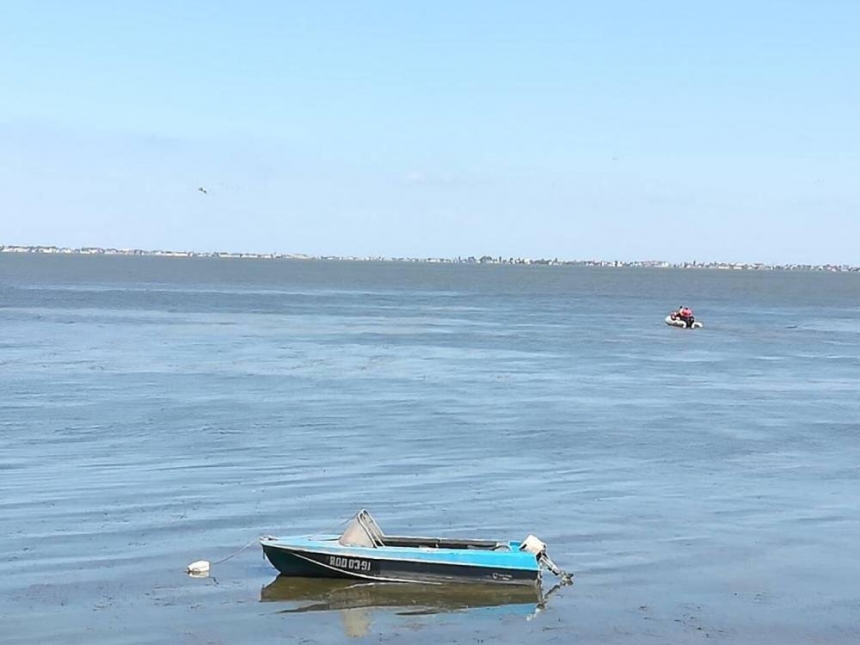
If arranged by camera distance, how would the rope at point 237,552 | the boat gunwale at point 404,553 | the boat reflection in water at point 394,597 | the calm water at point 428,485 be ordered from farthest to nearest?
the rope at point 237,552 < the boat gunwale at point 404,553 < the boat reflection in water at point 394,597 < the calm water at point 428,485

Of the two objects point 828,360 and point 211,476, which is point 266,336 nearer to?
point 828,360

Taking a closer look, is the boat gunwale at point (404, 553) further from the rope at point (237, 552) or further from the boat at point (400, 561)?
the rope at point (237, 552)

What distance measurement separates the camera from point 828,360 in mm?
77625

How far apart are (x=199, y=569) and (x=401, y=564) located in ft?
13.4

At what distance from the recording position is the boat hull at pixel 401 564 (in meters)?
24.9

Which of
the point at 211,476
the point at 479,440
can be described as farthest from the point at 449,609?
the point at 479,440

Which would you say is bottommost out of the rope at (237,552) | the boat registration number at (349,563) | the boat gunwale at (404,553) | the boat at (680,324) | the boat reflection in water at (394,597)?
the boat reflection in water at (394,597)

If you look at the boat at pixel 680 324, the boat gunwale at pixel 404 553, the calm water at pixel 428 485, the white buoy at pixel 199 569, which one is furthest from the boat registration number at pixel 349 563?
the boat at pixel 680 324

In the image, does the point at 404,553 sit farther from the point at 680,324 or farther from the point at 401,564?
the point at 680,324

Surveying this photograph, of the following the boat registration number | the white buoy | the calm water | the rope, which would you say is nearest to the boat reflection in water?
the calm water

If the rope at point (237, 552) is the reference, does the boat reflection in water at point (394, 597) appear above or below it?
below

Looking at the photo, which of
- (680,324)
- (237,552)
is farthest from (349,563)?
(680,324)

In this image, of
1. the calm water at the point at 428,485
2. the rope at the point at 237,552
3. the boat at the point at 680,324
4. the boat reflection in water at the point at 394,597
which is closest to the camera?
the calm water at the point at 428,485

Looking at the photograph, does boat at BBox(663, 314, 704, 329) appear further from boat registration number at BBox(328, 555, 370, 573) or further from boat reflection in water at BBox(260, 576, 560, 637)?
boat registration number at BBox(328, 555, 370, 573)
